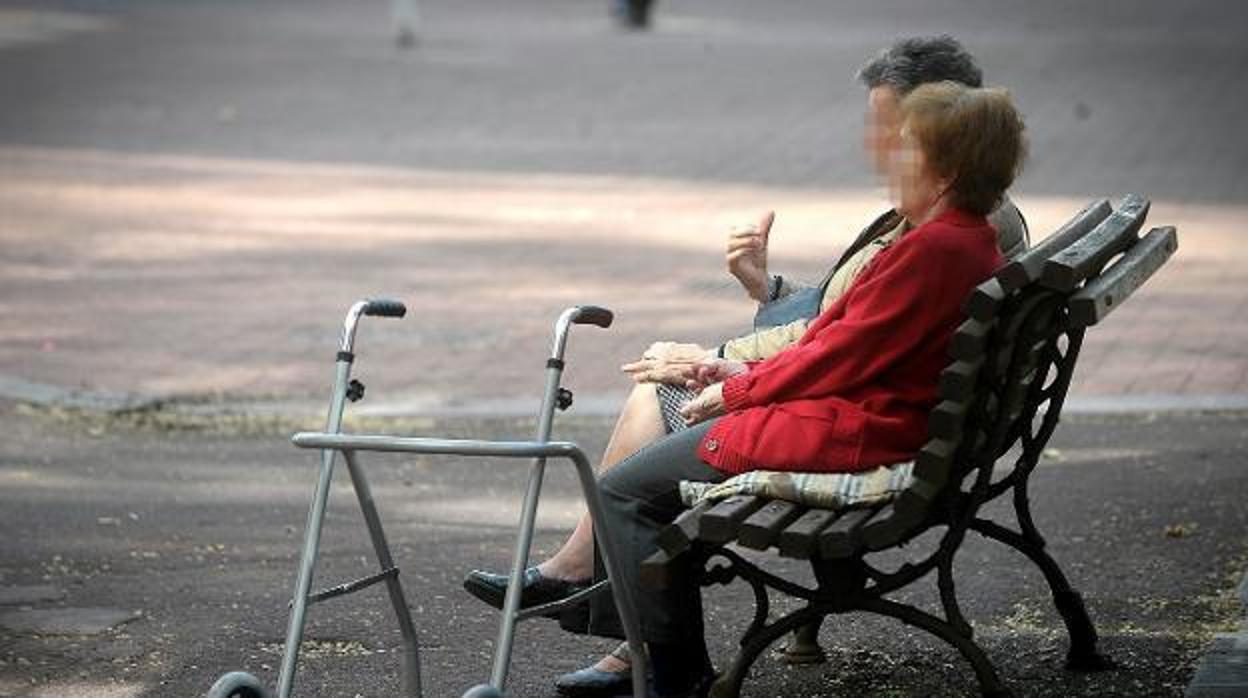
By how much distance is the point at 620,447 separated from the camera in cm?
536

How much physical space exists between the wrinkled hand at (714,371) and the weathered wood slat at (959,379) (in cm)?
67

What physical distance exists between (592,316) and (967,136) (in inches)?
34.7

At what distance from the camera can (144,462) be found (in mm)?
8375

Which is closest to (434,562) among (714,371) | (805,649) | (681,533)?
(805,649)

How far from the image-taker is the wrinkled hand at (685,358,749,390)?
16.9ft

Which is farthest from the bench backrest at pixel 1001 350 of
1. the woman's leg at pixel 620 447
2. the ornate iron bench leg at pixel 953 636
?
the woman's leg at pixel 620 447

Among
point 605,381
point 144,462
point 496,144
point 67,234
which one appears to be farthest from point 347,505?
point 496,144

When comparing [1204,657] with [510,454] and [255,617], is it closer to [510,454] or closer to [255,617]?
[510,454]

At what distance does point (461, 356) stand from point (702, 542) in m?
5.80

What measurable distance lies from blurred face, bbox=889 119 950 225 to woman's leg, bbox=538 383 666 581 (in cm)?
77

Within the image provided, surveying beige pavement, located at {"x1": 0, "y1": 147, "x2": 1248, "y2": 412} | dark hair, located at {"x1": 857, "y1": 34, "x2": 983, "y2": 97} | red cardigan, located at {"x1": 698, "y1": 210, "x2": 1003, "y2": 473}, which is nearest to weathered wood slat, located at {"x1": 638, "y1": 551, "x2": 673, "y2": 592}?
red cardigan, located at {"x1": 698, "y1": 210, "x2": 1003, "y2": 473}

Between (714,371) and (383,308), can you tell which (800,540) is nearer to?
(714,371)

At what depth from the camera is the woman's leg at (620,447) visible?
5277 millimetres

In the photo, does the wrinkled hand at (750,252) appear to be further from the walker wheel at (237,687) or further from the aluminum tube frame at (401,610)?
the walker wheel at (237,687)
